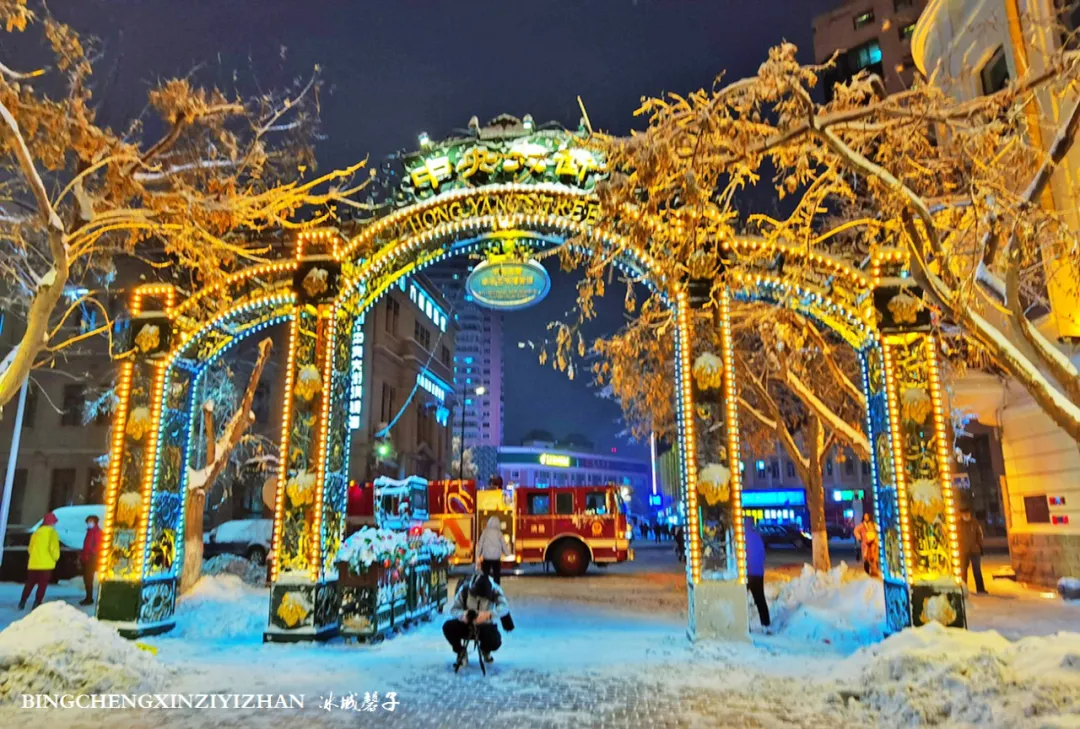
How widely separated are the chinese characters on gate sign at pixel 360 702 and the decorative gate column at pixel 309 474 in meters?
2.86

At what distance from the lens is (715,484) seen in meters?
9.33

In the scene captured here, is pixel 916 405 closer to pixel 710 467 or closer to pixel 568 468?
pixel 710 467

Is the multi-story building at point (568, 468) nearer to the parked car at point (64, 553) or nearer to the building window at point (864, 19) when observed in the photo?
the building window at point (864, 19)

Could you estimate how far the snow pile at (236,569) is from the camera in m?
16.5

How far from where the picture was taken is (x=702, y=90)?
732cm

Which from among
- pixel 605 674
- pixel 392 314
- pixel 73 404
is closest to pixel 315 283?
pixel 605 674

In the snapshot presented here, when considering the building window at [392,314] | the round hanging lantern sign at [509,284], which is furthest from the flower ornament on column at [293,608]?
the building window at [392,314]

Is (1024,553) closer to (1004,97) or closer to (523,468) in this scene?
(1004,97)

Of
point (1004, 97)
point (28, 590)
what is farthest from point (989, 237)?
point (28, 590)

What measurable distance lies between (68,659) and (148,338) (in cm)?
509

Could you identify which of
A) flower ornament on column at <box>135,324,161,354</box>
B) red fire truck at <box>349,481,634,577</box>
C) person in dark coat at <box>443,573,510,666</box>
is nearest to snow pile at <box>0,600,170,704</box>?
person in dark coat at <box>443,573,510,666</box>

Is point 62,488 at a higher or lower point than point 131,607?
higher

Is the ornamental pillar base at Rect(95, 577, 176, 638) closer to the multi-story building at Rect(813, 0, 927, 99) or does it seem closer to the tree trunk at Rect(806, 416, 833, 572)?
the tree trunk at Rect(806, 416, 833, 572)

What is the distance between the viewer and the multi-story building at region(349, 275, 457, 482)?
32281mm
